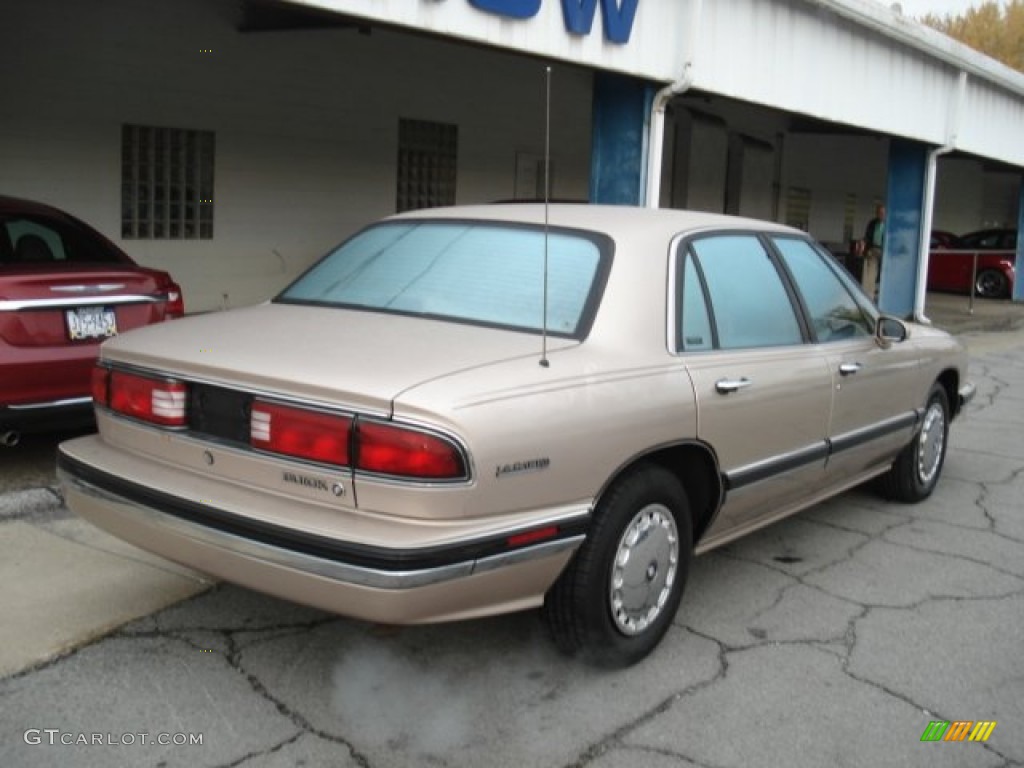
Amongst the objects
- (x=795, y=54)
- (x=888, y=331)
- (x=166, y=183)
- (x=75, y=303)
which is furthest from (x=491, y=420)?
(x=795, y=54)

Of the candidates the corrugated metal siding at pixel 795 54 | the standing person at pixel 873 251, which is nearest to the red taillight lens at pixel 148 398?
the corrugated metal siding at pixel 795 54

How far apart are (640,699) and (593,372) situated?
1075 millimetres

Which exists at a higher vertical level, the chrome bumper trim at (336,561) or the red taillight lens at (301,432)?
the red taillight lens at (301,432)

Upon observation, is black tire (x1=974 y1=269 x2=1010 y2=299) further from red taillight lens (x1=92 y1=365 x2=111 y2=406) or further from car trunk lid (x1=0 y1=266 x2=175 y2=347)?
red taillight lens (x1=92 y1=365 x2=111 y2=406)

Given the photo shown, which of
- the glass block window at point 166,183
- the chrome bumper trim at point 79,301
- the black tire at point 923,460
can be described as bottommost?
the black tire at point 923,460

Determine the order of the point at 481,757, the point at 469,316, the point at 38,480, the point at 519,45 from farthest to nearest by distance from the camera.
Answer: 1. the point at 519,45
2. the point at 38,480
3. the point at 469,316
4. the point at 481,757

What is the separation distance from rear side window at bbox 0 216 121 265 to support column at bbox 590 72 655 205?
195 inches

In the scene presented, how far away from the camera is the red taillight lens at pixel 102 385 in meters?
3.61

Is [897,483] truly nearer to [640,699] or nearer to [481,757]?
[640,699]

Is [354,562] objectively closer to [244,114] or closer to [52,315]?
[52,315]

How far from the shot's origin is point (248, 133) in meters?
11.0

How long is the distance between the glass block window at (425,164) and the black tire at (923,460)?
8052 mm

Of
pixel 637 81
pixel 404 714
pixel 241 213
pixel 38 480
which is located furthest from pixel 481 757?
pixel 241 213

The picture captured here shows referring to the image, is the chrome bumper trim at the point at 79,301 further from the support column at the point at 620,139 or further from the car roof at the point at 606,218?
the support column at the point at 620,139
